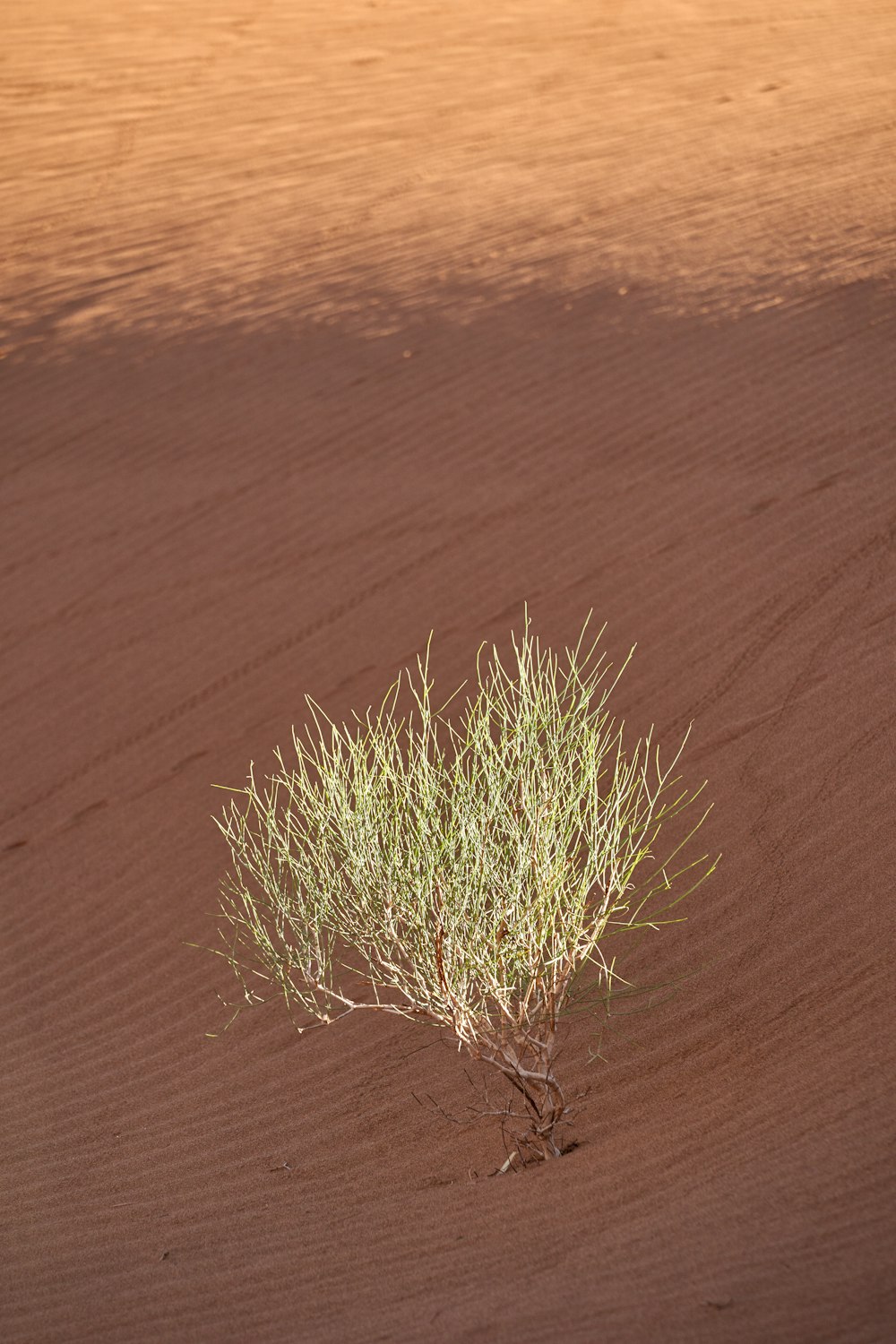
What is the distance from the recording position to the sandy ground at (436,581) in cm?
332

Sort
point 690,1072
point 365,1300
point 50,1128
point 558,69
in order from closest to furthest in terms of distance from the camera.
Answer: point 365,1300 < point 690,1072 < point 50,1128 < point 558,69

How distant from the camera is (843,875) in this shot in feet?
14.7

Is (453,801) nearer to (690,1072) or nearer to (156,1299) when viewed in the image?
(690,1072)

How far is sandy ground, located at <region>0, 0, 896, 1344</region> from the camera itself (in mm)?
3318

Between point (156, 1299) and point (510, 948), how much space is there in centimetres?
131

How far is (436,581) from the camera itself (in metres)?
6.55

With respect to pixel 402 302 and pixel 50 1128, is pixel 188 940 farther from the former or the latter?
pixel 402 302

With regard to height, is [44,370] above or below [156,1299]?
above

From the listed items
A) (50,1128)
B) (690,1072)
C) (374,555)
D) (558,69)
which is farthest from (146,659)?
(558,69)

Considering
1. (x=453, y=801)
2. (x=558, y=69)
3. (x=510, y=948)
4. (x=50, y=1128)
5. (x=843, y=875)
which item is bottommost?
(x=50, y=1128)

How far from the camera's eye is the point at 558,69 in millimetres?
12211

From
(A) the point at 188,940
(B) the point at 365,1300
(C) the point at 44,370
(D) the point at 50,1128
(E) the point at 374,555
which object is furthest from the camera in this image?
(C) the point at 44,370

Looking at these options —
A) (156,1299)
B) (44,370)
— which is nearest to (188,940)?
(156,1299)

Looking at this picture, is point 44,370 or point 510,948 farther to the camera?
point 44,370
